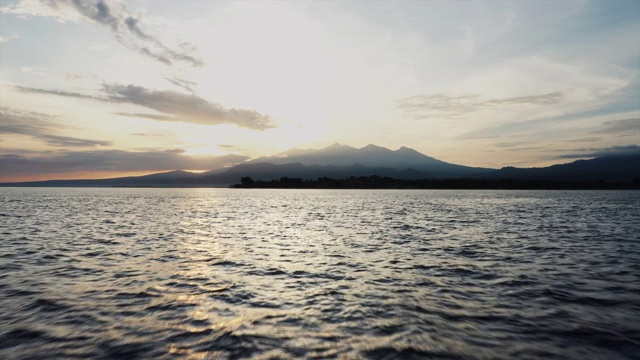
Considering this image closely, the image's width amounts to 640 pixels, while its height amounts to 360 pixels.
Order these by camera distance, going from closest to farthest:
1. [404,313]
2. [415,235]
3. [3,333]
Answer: [3,333]
[404,313]
[415,235]

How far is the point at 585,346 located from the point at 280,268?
55.0 ft

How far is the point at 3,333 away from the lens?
12352 millimetres

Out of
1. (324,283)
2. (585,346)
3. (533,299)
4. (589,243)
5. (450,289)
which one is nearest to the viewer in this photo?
(585,346)

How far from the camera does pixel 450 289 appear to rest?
18.1 meters

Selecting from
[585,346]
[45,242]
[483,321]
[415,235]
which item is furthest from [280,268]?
[45,242]

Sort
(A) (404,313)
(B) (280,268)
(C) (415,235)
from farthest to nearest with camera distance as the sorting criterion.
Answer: (C) (415,235)
(B) (280,268)
(A) (404,313)

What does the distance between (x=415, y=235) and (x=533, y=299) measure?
2335 centimetres

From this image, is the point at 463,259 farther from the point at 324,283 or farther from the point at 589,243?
the point at 589,243

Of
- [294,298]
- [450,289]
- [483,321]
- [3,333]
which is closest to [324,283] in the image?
[294,298]

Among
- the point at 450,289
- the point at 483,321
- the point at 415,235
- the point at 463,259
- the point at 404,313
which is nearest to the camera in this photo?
the point at 483,321

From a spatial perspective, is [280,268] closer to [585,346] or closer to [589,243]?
[585,346]

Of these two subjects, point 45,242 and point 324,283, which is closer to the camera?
point 324,283

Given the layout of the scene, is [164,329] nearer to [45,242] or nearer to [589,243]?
[45,242]

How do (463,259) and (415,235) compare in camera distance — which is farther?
(415,235)
